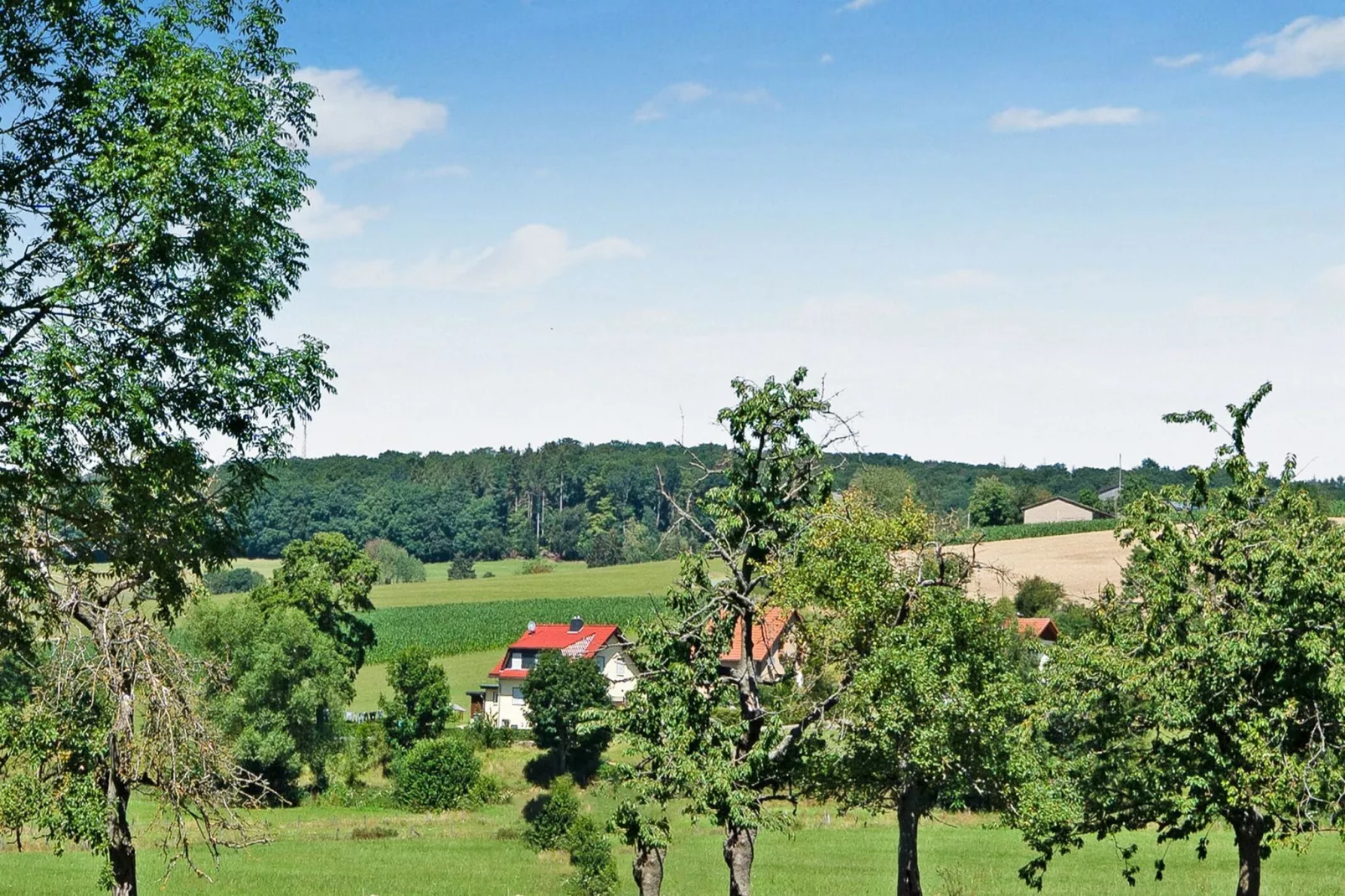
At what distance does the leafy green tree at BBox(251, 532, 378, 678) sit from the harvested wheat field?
49725 mm

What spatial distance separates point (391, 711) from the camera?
72.1m

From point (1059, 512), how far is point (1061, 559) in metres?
28.0

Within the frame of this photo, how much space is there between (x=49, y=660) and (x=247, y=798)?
13.7 feet

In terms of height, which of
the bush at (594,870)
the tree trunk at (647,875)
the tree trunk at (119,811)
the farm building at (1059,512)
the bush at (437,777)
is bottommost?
the bush at (437,777)

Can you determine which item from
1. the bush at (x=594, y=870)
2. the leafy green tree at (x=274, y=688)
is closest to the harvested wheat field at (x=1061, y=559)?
the leafy green tree at (x=274, y=688)

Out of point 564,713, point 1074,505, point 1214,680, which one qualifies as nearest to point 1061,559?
point 1074,505

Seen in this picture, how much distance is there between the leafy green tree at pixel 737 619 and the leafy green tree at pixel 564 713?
41.7m

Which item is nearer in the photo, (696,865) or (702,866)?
(702,866)

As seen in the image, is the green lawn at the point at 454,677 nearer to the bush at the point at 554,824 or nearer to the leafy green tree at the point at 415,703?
the leafy green tree at the point at 415,703

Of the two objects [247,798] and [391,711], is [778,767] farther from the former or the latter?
[391,711]

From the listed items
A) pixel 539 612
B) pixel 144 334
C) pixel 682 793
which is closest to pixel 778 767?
pixel 682 793

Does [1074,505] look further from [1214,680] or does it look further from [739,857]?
[1214,680]

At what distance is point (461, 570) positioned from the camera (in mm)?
167500

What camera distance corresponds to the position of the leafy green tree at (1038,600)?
294 ft
